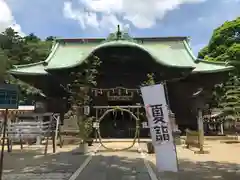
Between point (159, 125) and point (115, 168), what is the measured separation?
297cm

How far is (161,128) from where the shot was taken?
7547 millimetres

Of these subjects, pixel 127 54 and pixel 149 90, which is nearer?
pixel 149 90

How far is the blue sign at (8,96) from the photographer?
23.2ft

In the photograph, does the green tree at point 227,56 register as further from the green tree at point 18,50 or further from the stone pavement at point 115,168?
the green tree at point 18,50

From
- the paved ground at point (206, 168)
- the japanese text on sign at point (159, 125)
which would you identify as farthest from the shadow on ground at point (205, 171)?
the japanese text on sign at point (159, 125)

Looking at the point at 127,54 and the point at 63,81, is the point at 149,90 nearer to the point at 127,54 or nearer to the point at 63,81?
the point at 127,54

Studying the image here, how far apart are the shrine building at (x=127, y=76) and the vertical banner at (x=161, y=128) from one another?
10243mm

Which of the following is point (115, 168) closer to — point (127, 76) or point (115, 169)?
point (115, 169)

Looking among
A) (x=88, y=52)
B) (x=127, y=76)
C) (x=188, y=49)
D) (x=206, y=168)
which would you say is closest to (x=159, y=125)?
(x=206, y=168)

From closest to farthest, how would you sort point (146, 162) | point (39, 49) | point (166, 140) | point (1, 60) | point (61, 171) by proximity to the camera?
point (166, 140)
point (61, 171)
point (146, 162)
point (1, 60)
point (39, 49)

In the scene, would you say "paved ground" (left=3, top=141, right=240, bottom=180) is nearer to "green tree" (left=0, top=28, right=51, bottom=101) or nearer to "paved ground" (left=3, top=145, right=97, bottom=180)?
"paved ground" (left=3, top=145, right=97, bottom=180)

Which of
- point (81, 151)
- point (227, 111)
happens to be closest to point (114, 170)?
point (81, 151)

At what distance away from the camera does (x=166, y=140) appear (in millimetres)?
7488

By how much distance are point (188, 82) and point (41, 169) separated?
13032 millimetres
